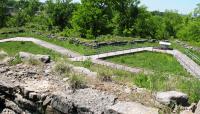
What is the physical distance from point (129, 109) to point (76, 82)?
81.8 inches

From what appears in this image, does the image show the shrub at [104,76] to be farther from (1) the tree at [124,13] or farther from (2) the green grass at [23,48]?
(1) the tree at [124,13]

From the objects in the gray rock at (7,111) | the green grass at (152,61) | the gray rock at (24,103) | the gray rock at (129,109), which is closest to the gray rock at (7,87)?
the gray rock at (24,103)

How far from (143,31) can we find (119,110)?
4276 centimetres

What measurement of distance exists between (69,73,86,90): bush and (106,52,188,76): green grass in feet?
39.6

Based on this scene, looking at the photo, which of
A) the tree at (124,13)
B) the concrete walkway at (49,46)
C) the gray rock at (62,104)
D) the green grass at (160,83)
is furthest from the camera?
the tree at (124,13)

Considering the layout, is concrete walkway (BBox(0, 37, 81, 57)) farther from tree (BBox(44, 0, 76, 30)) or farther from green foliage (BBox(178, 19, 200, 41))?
green foliage (BBox(178, 19, 200, 41))

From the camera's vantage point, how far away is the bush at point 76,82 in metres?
9.02

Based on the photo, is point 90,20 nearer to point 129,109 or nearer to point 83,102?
point 83,102

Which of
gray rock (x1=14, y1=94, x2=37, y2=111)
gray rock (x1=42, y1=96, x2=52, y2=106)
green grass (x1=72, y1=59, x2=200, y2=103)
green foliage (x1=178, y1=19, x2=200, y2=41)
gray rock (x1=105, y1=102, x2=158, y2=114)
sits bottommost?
green foliage (x1=178, y1=19, x2=200, y2=41)

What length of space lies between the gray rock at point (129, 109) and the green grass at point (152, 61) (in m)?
13.1

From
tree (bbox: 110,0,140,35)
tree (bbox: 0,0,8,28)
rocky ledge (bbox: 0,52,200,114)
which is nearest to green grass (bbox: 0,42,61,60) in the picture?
rocky ledge (bbox: 0,52,200,114)

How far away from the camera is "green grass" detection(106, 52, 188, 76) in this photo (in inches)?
848

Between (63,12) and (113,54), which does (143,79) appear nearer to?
(113,54)

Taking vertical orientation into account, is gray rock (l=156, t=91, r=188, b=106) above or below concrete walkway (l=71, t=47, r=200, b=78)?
above
